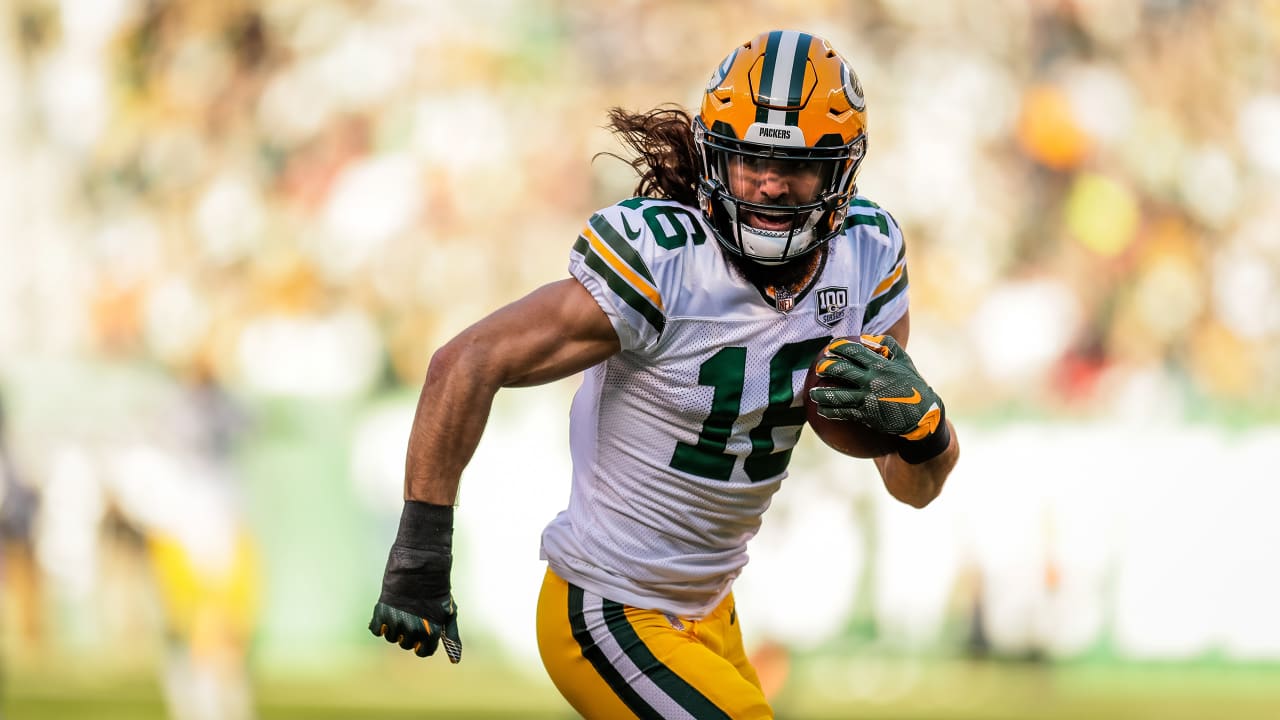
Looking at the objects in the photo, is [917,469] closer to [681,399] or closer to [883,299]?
[883,299]

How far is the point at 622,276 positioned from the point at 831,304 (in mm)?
447

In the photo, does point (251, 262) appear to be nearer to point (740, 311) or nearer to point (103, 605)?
point (103, 605)

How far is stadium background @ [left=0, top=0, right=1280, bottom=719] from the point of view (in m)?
6.18

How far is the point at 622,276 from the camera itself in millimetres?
2463

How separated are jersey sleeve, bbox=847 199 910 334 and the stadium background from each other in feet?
11.2

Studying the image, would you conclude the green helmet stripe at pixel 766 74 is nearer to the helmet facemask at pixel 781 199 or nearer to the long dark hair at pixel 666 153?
the helmet facemask at pixel 781 199

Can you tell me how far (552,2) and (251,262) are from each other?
186 centimetres

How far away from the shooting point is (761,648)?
6191 millimetres

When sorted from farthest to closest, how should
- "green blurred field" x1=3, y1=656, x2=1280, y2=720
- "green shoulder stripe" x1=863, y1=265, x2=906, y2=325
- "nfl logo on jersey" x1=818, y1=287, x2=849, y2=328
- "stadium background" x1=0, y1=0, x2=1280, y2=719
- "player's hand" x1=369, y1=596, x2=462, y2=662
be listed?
"stadium background" x1=0, y1=0, x2=1280, y2=719
"green blurred field" x1=3, y1=656, x2=1280, y2=720
"green shoulder stripe" x1=863, y1=265, x2=906, y2=325
"nfl logo on jersey" x1=818, y1=287, x2=849, y2=328
"player's hand" x1=369, y1=596, x2=462, y2=662

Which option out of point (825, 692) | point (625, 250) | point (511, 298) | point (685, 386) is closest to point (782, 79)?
point (625, 250)

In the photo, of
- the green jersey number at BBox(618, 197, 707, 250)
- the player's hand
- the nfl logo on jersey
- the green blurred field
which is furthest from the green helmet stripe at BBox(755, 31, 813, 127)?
the green blurred field

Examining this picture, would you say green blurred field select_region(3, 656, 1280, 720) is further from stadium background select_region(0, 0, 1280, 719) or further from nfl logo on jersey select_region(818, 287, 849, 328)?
nfl logo on jersey select_region(818, 287, 849, 328)

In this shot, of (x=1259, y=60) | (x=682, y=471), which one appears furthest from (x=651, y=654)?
(x=1259, y=60)

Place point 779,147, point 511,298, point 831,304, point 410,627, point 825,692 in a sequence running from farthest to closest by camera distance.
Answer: point 511,298, point 825,692, point 831,304, point 779,147, point 410,627
